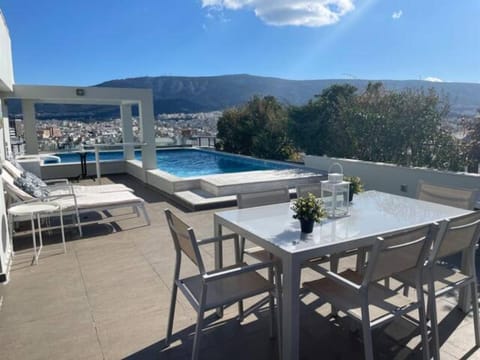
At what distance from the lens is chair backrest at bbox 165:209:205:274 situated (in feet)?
5.90

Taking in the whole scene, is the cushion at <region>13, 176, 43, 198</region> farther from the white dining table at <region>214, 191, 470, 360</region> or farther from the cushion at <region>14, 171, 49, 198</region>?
the white dining table at <region>214, 191, 470, 360</region>

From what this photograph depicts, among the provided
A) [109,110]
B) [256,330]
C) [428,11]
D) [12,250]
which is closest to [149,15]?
[109,110]

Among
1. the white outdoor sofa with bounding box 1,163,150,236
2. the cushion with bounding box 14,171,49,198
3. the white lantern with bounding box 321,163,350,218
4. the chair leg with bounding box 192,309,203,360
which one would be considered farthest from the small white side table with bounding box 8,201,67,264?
the white lantern with bounding box 321,163,350,218

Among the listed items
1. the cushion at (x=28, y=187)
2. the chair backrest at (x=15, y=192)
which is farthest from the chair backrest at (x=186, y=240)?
the cushion at (x=28, y=187)

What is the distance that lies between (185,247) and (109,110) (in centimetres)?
1207

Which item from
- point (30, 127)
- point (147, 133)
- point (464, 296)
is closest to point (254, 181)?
point (147, 133)

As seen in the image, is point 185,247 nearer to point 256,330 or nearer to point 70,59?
point 256,330

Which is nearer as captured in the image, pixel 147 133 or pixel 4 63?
pixel 4 63

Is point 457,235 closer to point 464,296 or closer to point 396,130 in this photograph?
point 464,296

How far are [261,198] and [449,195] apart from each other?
163 cm

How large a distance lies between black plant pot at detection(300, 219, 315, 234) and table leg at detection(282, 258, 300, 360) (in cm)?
33

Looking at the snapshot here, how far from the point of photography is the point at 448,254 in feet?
6.95

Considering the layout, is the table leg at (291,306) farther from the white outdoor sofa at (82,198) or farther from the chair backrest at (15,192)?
the chair backrest at (15,192)

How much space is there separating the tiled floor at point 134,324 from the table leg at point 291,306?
1.09ft
